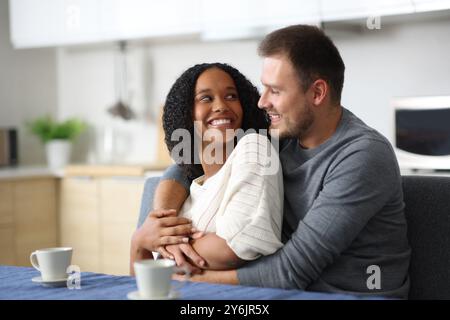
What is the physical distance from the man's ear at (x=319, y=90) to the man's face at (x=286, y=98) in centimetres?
2

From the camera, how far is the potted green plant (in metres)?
4.87

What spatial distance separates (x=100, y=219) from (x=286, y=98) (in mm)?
2712

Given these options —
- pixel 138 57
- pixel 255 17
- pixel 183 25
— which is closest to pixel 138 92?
pixel 138 57

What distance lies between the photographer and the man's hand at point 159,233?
187 cm

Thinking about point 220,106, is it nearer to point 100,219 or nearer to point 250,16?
point 250,16

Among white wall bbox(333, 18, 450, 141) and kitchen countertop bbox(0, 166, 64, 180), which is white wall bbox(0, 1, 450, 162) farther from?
kitchen countertop bbox(0, 166, 64, 180)

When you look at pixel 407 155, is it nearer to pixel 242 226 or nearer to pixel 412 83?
pixel 412 83

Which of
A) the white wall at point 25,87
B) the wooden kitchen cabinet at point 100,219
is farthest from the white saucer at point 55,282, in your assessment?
the white wall at point 25,87

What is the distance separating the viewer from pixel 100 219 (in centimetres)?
443

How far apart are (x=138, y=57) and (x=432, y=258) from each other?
130 inches

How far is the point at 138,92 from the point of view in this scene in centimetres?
485

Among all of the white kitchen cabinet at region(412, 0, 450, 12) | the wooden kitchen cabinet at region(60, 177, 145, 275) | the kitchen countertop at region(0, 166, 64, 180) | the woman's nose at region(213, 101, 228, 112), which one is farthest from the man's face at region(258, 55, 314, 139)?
the kitchen countertop at region(0, 166, 64, 180)

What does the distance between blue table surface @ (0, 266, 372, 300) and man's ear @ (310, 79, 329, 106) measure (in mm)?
584

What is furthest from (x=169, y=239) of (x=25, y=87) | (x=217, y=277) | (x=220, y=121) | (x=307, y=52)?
(x=25, y=87)
